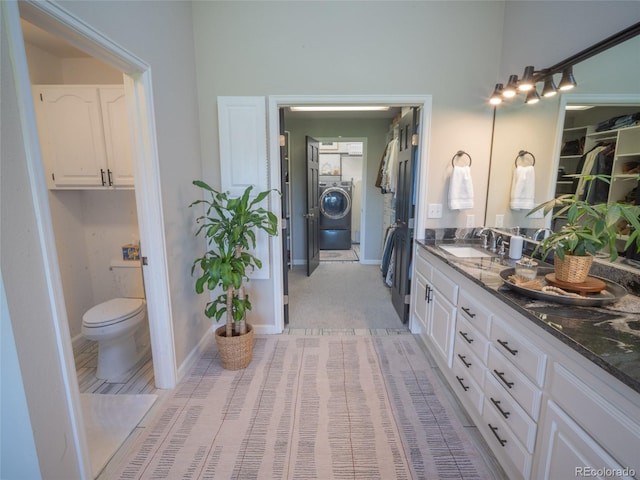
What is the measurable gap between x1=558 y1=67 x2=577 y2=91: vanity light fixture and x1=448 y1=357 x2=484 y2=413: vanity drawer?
1790 millimetres

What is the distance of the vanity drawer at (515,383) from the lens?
1.18m

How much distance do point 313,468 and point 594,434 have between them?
46.3 inches

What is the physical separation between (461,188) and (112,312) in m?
2.87

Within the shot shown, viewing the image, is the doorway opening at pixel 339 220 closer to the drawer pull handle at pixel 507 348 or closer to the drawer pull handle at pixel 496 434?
the drawer pull handle at pixel 496 434

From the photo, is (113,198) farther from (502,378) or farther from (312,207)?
(502,378)

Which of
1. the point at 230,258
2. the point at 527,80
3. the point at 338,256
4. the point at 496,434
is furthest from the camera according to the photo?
the point at 338,256

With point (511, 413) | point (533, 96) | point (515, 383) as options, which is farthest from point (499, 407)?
point (533, 96)

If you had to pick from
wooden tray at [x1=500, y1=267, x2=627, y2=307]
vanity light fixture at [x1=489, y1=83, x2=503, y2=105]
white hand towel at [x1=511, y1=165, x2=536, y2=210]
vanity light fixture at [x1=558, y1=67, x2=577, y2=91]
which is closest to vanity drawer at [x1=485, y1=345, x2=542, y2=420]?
wooden tray at [x1=500, y1=267, x2=627, y2=307]

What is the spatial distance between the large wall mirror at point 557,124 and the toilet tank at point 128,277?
3.07 m

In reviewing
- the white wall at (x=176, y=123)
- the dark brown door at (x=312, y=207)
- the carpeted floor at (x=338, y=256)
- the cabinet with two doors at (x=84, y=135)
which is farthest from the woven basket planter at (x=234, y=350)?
the carpeted floor at (x=338, y=256)

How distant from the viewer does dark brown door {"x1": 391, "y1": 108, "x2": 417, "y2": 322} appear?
2.73m

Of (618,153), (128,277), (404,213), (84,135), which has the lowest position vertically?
(128,277)

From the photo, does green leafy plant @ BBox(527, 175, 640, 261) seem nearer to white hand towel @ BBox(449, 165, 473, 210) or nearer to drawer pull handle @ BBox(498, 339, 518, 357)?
drawer pull handle @ BBox(498, 339, 518, 357)

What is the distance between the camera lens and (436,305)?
2.24 metres
